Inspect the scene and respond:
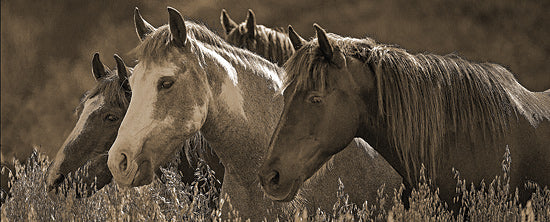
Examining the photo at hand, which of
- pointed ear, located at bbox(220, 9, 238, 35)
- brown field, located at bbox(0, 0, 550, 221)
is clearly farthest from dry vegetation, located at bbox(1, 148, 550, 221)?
pointed ear, located at bbox(220, 9, 238, 35)

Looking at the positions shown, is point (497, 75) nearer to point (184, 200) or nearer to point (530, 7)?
point (184, 200)

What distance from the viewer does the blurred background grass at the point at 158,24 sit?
15.4 feet

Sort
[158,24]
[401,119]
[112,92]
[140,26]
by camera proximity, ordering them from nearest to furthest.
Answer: [401,119] → [140,26] → [112,92] → [158,24]

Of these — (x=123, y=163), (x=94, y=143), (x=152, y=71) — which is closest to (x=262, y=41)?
(x=94, y=143)

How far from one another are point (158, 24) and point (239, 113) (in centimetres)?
292

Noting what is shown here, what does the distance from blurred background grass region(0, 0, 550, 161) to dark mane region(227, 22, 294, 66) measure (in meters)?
0.62

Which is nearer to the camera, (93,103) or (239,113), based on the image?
(239,113)

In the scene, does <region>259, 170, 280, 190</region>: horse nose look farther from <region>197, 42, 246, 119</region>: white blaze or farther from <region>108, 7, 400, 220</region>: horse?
<region>197, 42, 246, 119</region>: white blaze

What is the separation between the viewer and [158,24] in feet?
17.2

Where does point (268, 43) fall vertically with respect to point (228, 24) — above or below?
below

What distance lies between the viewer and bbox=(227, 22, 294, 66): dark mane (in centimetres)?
345

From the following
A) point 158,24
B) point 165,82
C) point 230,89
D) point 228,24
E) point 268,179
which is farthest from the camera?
point 158,24

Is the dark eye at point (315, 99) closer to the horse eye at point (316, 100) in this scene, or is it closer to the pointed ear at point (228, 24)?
the horse eye at point (316, 100)

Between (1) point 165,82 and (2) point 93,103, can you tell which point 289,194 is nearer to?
(1) point 165,82
